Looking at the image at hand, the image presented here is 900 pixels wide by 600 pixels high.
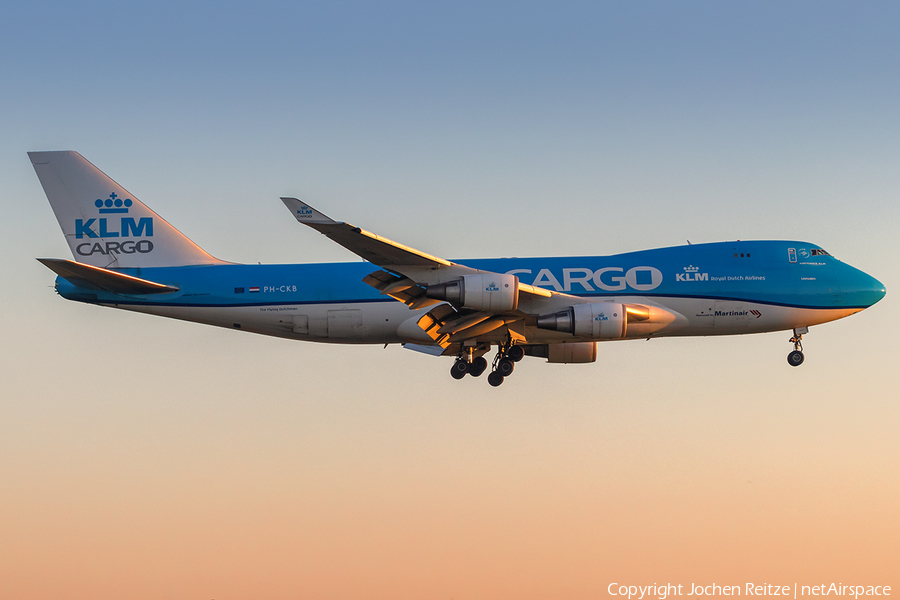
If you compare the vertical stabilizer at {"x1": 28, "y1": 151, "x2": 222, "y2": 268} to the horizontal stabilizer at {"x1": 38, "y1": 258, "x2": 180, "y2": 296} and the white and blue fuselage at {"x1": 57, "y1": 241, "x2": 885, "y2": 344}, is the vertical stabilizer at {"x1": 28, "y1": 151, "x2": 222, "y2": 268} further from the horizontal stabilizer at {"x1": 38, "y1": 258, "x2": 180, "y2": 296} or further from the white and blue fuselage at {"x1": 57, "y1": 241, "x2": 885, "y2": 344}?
the horizontal stabilizer at {"x1": 38, "y1": 258, "x2": 180, "y2": 296}

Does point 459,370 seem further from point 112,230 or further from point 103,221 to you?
point 103,221

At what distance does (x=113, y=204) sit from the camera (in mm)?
44094

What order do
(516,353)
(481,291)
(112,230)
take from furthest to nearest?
1. (112,230)
2. (516,353)
3. (481,291)

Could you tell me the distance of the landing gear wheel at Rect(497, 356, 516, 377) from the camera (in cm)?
4122

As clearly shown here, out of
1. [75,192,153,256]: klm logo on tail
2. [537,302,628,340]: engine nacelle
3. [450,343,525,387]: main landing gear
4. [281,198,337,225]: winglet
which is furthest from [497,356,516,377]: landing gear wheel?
[75,192,153,256]: klm logo on tail

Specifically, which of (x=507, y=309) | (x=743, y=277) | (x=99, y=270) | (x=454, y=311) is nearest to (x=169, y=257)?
(x=99, y=270)

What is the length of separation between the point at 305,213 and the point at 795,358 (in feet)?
77.3

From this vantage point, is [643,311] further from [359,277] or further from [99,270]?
[99,270]

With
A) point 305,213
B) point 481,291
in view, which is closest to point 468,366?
point 481,291

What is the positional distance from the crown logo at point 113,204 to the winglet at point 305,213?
15.7 meters

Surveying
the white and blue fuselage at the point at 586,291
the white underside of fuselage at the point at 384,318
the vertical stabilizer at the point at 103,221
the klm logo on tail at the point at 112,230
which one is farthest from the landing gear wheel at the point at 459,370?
the klm logo on tail at the point at 112,230

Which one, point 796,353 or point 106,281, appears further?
point 796,353

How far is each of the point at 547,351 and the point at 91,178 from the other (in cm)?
2237

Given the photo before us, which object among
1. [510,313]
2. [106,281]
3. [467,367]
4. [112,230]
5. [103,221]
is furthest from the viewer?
[103,221]
